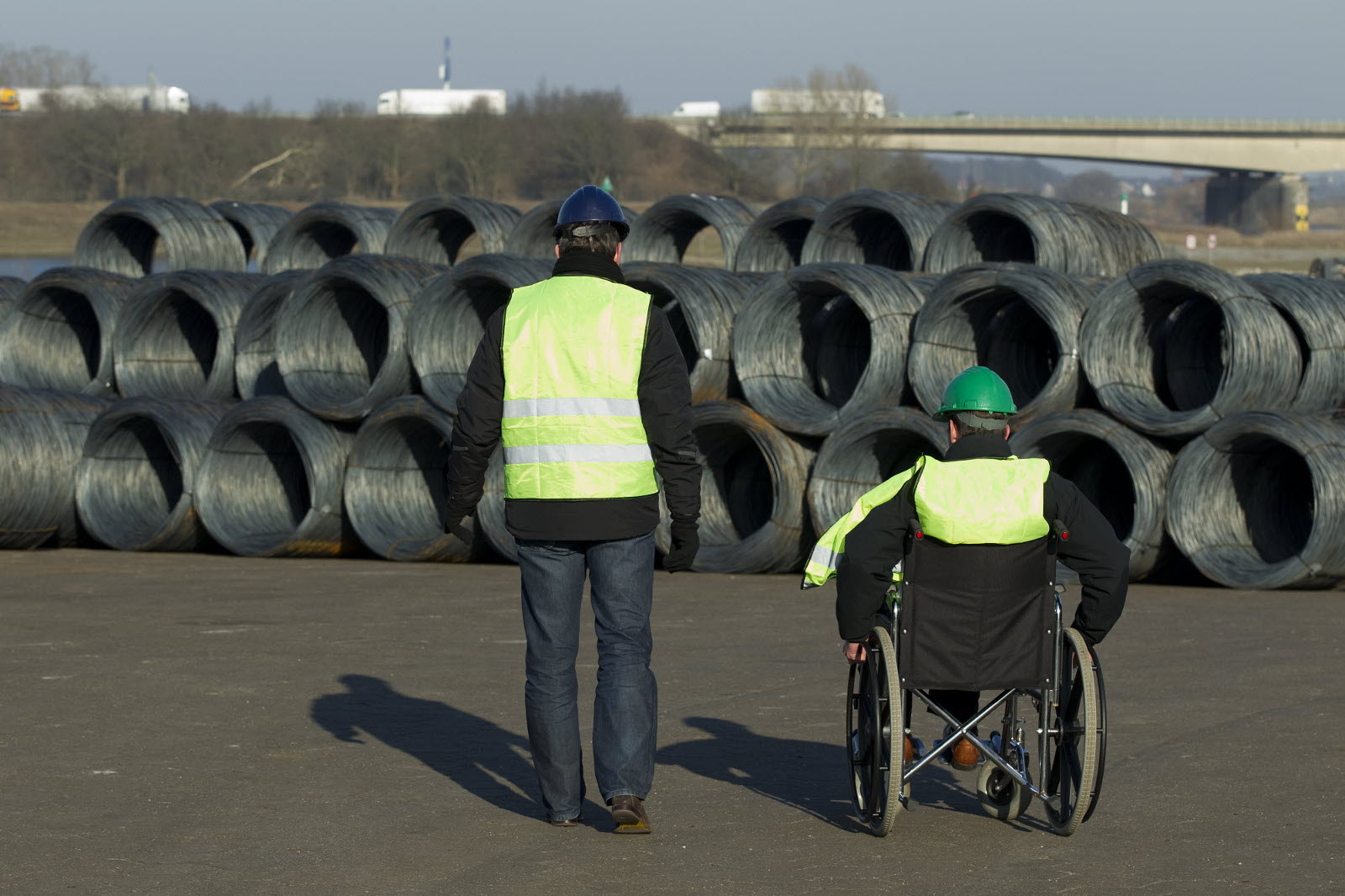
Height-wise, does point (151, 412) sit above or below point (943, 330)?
below

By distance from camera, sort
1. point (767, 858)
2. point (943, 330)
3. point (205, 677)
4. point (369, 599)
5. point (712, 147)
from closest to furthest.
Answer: point (767, 858)
point (205, 677)
point (369, 599)
point (943, 330)
point (712, 147)

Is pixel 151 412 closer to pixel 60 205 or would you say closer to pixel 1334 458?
pixel 1334 458

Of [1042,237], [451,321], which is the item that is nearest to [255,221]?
[451,321]

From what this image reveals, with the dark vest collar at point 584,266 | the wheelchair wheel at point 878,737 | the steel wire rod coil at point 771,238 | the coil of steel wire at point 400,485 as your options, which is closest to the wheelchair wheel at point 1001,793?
the wheelchair wheel at point 878,737

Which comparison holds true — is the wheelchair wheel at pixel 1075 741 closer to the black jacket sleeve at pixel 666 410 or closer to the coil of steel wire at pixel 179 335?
the black jacket sleeve at pixel 666 410

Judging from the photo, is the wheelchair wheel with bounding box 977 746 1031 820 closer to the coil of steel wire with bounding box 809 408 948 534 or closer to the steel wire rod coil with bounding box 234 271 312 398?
the coil of steel wire with bounding box 809 408 948 534

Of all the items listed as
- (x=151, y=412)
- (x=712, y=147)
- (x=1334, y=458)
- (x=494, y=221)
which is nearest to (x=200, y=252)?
(x=494, y=221)

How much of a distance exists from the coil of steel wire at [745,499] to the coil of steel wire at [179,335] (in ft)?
14.5

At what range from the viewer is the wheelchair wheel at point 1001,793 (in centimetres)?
586

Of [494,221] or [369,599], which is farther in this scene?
[494,221]

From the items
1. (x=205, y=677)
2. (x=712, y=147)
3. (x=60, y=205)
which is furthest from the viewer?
(x=712, y=147)

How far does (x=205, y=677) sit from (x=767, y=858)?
4.05 metres

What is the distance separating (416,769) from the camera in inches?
266

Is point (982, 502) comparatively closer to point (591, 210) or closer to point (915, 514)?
point (915, 514)
